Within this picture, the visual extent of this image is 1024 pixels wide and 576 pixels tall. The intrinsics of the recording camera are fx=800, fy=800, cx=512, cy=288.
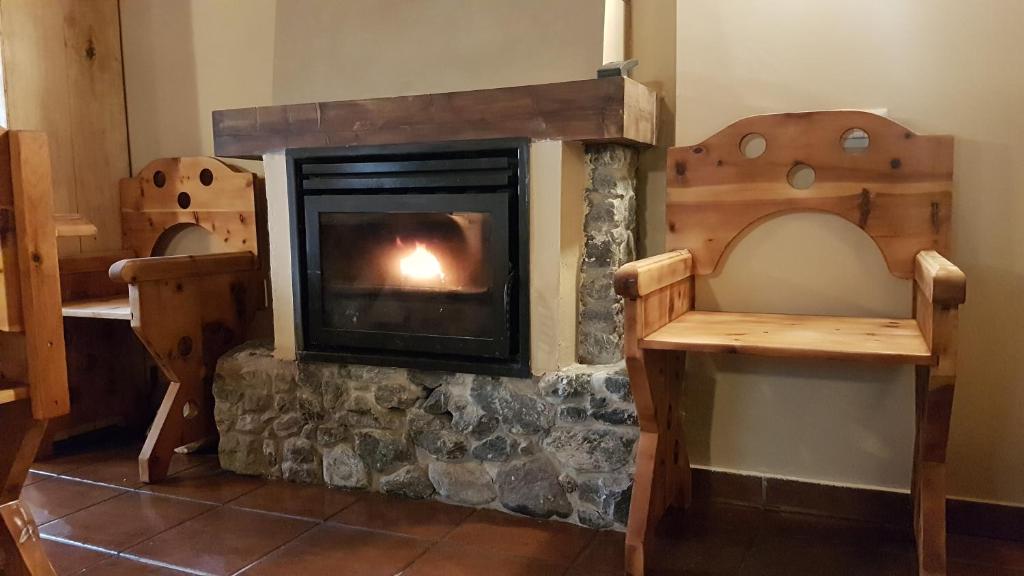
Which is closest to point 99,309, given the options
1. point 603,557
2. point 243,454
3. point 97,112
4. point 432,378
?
point 243,454

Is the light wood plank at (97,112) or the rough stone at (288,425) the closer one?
the rough stone at (288,425)

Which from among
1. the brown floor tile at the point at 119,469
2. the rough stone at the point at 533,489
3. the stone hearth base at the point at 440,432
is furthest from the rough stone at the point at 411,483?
A: the brown floor tile at the point at 119,469

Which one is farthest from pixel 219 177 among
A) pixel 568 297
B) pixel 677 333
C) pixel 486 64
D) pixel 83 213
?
pixel 677 333

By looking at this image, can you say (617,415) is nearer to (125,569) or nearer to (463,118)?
(463,118)

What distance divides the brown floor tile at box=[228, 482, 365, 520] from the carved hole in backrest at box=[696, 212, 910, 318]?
1228 mm

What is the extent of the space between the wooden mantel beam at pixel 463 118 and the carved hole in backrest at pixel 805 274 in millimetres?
424

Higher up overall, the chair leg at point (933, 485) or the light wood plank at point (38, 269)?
the light wood plank at point (38, 269)

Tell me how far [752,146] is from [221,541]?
5.89 feet

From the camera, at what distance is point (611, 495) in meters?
2.16

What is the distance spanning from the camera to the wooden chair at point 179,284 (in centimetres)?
258

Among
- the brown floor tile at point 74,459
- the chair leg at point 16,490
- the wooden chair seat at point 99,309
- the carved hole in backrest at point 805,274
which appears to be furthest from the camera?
the brown floor tile at point 74,459

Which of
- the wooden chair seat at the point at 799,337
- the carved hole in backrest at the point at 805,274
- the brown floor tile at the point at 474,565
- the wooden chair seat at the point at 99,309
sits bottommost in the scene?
the brown floor tile at the point at 474,565

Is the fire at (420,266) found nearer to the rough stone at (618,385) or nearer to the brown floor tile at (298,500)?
the rough stone at (618,385)

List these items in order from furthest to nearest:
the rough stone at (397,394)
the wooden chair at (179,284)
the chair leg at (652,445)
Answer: the wooden chair at (179,284)
the rough stone at (397,394)
the chair leg at (652,445)
